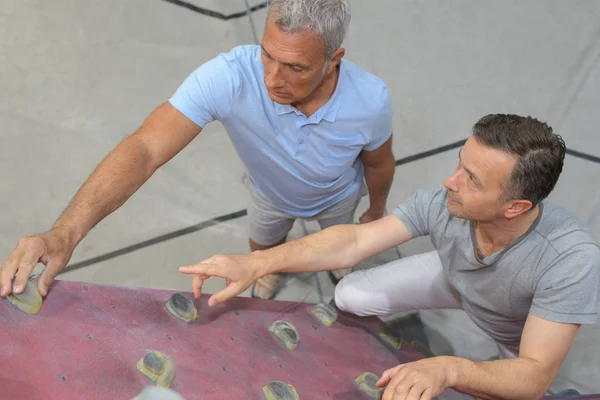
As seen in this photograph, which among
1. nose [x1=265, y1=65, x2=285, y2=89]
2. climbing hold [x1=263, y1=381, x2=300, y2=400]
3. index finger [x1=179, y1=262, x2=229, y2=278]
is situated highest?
nose [x1=265, y1=65, x2=285, y2=89]

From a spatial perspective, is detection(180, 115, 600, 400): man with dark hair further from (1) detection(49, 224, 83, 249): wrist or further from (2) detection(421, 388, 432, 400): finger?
(1) detection(49, 224, 83, 249): wrist

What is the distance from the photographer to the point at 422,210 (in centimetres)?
149

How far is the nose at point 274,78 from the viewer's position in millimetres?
1367

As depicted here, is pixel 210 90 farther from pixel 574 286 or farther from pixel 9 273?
pixel 574 286

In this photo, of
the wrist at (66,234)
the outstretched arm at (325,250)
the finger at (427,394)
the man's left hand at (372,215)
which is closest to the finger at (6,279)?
the wrist at (66,234)

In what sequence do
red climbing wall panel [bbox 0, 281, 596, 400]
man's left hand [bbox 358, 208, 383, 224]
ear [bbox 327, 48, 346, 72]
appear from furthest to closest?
man's left hand [bbox 358, 208, 383, 224]
ear [bbox 327, 48, 346, 72]
red climbing wall panel [bbox 0, 281, 596, 400]

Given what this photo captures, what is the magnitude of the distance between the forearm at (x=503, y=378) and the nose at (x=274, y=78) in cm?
64

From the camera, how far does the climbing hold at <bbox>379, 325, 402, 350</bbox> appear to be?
1758mm

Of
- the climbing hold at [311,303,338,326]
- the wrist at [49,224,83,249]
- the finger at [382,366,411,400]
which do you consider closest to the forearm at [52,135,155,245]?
the wrist at [49,224,83,249]

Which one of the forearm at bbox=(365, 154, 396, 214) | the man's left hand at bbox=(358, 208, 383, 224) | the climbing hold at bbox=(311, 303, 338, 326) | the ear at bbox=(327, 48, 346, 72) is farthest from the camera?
the man's left hand at bbox=(358, 208, 383, 224)

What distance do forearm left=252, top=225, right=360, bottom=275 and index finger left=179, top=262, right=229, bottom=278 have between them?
139 millimetres

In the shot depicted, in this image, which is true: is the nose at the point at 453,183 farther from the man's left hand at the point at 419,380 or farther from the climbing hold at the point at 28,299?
the climbing hold at the point at 28,299

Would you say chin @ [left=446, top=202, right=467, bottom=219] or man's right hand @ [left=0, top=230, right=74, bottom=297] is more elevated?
chin @ [left=446, top=202, right=467, bottom=219]

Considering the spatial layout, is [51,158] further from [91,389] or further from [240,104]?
[91,389]
